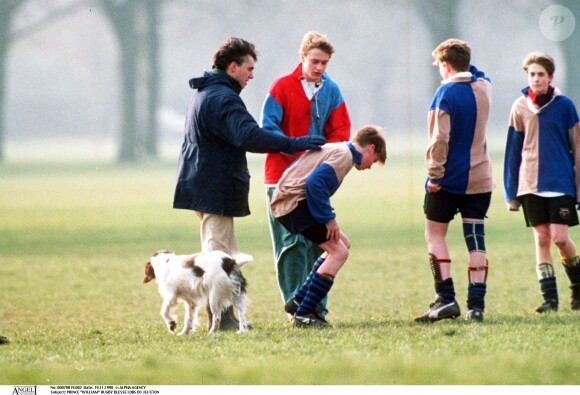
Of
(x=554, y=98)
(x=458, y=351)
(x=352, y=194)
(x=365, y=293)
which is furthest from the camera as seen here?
(x=352, y=194)

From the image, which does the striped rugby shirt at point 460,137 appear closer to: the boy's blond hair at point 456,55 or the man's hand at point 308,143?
the boy's blond hair at point 456,55

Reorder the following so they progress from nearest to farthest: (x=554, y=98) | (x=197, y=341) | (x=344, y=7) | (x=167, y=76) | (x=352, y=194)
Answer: (x=197, y=341) < (x=554, y=98) < (x=352, y=194) < (x=344, y=7) < (x=167, y=76)

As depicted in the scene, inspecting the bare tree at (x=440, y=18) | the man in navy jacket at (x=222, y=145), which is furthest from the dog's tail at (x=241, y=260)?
the bare tree at (x=440, y=18)

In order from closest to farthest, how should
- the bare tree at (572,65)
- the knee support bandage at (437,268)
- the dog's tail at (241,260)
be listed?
the dog's tail at (241,260) < the knee support bandage at (437,268) < the bare tree at (572,65)

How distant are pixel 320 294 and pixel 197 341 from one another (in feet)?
2.44

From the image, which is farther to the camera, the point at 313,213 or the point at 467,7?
the point at 467,7

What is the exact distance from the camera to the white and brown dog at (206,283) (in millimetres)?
6191

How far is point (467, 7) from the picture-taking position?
25.8m

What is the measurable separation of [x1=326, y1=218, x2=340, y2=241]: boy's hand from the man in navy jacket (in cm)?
40

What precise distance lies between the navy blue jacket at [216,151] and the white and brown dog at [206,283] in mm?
264

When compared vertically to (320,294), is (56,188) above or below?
above

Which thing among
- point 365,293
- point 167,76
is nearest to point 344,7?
point 167,76

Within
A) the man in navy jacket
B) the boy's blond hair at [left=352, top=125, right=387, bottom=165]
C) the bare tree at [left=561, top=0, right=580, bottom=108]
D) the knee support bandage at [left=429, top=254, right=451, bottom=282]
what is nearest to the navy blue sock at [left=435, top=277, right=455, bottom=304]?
the knee support bandage at [left=429, top=254, right=451, bottom=282]

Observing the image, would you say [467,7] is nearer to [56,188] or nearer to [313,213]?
[56,188]
